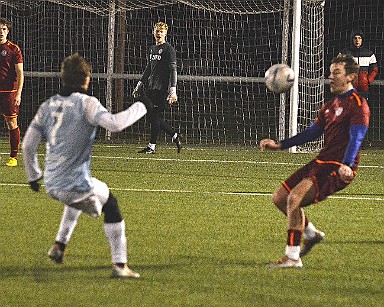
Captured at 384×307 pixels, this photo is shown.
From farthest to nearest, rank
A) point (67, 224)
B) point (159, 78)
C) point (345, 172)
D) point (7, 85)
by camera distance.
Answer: point (159, 78), point (7, 85), point (67, 224), point (345, 172)

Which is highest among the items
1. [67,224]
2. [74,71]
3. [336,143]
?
[74,71]

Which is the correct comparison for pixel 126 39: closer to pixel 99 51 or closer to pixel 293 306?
pixel 99 51

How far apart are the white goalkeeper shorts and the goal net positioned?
13.5 meters

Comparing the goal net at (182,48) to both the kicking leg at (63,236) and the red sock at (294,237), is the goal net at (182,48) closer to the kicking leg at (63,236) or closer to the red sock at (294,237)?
the red sock at (294,237)

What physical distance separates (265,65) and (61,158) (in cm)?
1967

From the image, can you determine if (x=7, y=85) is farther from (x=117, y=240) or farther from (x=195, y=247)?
(x=117, y=240)

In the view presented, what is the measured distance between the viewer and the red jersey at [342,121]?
7859 millimetres

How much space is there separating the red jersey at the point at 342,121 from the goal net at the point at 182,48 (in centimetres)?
1239

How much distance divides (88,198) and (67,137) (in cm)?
43

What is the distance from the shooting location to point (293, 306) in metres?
6.39

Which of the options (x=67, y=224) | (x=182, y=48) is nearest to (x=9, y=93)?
(x=67, y=224)

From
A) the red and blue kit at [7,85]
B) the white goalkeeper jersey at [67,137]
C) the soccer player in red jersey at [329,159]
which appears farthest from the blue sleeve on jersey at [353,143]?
the red and blue kit at [7,85]

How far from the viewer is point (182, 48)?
25766mm

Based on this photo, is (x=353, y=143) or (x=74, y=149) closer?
(x=74, y=149)
